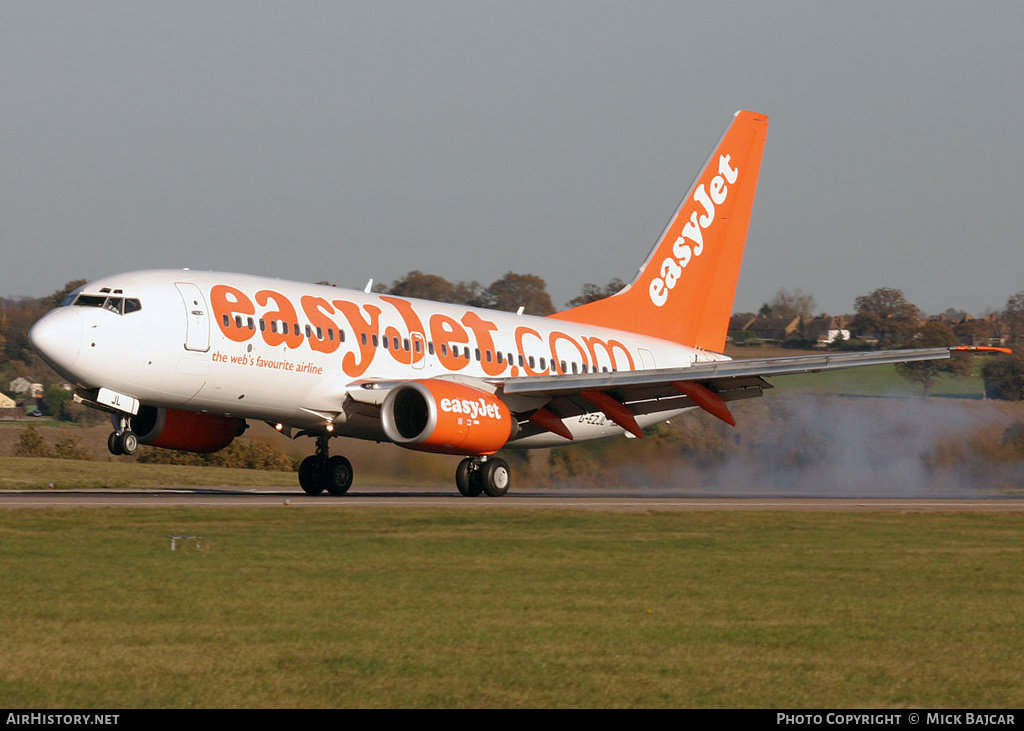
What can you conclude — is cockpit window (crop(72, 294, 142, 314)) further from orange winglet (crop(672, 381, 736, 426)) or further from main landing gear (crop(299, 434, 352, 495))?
orange winglet (crop(672, 381, 736, 426))

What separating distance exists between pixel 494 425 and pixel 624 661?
18.5 m

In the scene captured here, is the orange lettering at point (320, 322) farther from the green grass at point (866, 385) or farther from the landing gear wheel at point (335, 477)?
the green grass at point (866, 385)

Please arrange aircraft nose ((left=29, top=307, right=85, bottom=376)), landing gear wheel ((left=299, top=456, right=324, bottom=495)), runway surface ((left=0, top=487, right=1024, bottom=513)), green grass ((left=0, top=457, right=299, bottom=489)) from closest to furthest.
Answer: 1. runway surface ((left=0, top=487, right=1024, bottom=513))
2. aircraft nose ((left=29, top=307, right=85, bottom=376))
3. landing gear wheel ((left=299, top=456, right=324, bottom=495))
4. green grass ((left=0, top=457, right=299, bottom=489))

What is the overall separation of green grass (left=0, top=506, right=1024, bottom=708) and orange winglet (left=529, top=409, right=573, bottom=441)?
10778mm

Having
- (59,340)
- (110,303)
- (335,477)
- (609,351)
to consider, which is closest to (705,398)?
(609,351)

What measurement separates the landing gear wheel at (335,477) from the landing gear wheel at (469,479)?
3082mm

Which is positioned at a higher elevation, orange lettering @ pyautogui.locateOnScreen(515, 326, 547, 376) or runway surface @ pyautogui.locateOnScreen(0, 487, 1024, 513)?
orange lettering @ pyautogui.locateOnScreen(515, 326, 547, 376)

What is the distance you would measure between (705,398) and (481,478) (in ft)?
18.1

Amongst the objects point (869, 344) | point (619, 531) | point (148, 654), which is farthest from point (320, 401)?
point (869, 344)

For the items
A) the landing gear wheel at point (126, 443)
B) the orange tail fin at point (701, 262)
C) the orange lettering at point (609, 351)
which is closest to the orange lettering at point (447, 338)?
the orange lettering at point (609, 351)

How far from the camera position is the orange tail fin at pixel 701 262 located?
128 ft

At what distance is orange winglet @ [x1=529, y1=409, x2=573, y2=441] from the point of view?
32438 mm

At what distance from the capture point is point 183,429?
30.8m

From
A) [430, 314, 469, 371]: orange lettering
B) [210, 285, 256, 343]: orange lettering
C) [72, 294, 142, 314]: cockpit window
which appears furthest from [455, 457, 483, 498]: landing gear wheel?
[72, 294, 142, 314]: cockpit window
